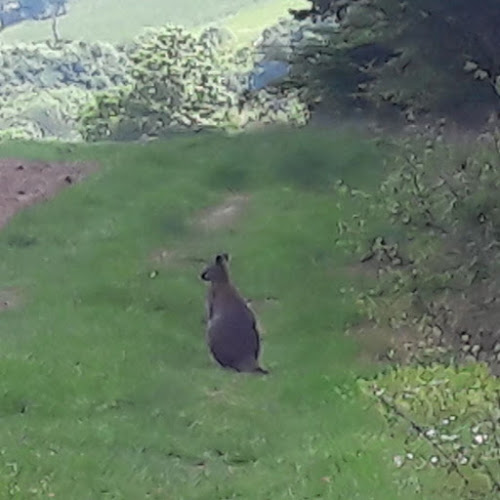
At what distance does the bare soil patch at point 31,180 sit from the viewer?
2777 cm

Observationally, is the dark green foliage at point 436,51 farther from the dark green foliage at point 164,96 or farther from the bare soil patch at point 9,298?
the dark green foliage at point 164,96

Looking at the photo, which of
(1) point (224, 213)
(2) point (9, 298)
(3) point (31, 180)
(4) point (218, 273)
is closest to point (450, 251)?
(4) point (218, 273)

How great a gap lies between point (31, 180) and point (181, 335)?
11.0 meters

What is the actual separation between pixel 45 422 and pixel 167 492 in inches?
115

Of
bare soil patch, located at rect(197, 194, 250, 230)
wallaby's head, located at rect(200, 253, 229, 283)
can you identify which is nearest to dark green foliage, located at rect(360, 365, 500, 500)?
wallaby's head, located at rect(200, 253, 229, 283)

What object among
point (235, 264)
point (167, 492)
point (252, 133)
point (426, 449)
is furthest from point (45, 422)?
point (252, 133)

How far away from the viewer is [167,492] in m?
12.2

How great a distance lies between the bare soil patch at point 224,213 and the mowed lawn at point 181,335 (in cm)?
8

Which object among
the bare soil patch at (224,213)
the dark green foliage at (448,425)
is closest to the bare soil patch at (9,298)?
the bare soil patch at (224,213)

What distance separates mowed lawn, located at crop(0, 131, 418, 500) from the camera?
12742 millimetres

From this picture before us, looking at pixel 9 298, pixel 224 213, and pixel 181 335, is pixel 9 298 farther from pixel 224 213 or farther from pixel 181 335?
pixel 224 213

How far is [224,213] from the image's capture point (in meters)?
26.9

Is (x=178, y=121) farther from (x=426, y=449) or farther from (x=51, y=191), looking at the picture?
(x=426, y=449)

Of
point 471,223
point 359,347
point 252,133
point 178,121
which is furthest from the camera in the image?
point 178,121
